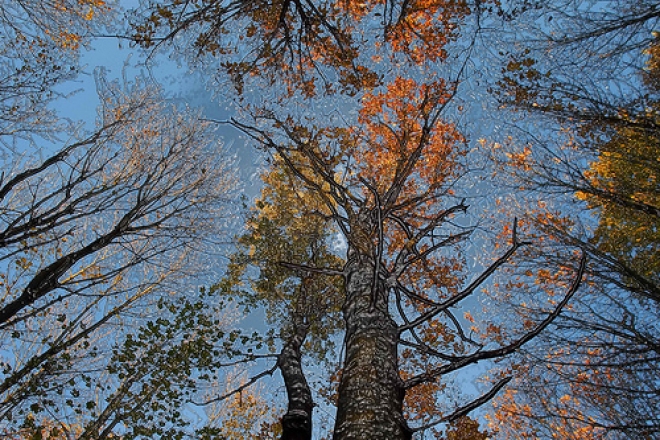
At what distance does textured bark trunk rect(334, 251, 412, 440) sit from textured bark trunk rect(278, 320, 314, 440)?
1.53m

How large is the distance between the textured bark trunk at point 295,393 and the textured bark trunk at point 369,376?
1.53 meters

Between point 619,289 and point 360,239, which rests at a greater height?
point 619,289

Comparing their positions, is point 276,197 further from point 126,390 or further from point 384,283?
point 384,283

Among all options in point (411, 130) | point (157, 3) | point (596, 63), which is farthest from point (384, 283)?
point (596, 63)

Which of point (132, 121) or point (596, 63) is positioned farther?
point (132, 121)

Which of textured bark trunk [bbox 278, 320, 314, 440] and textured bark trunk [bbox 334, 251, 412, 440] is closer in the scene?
textured bark trunk [bbox 334, 251, 412, 440]

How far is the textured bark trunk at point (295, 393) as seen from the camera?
172 inches

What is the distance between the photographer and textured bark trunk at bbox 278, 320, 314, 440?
14.3ft

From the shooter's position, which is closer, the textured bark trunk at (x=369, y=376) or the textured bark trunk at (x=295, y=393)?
the textured bark trunk at (x=369, y=376)

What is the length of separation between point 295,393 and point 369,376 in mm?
2499

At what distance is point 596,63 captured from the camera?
20.6 feet

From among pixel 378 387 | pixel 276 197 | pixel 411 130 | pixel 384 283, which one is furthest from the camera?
pixel 276 197

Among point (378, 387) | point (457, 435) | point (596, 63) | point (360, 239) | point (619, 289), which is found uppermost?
point (596, 63)

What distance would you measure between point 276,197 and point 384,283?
6.22 metres
